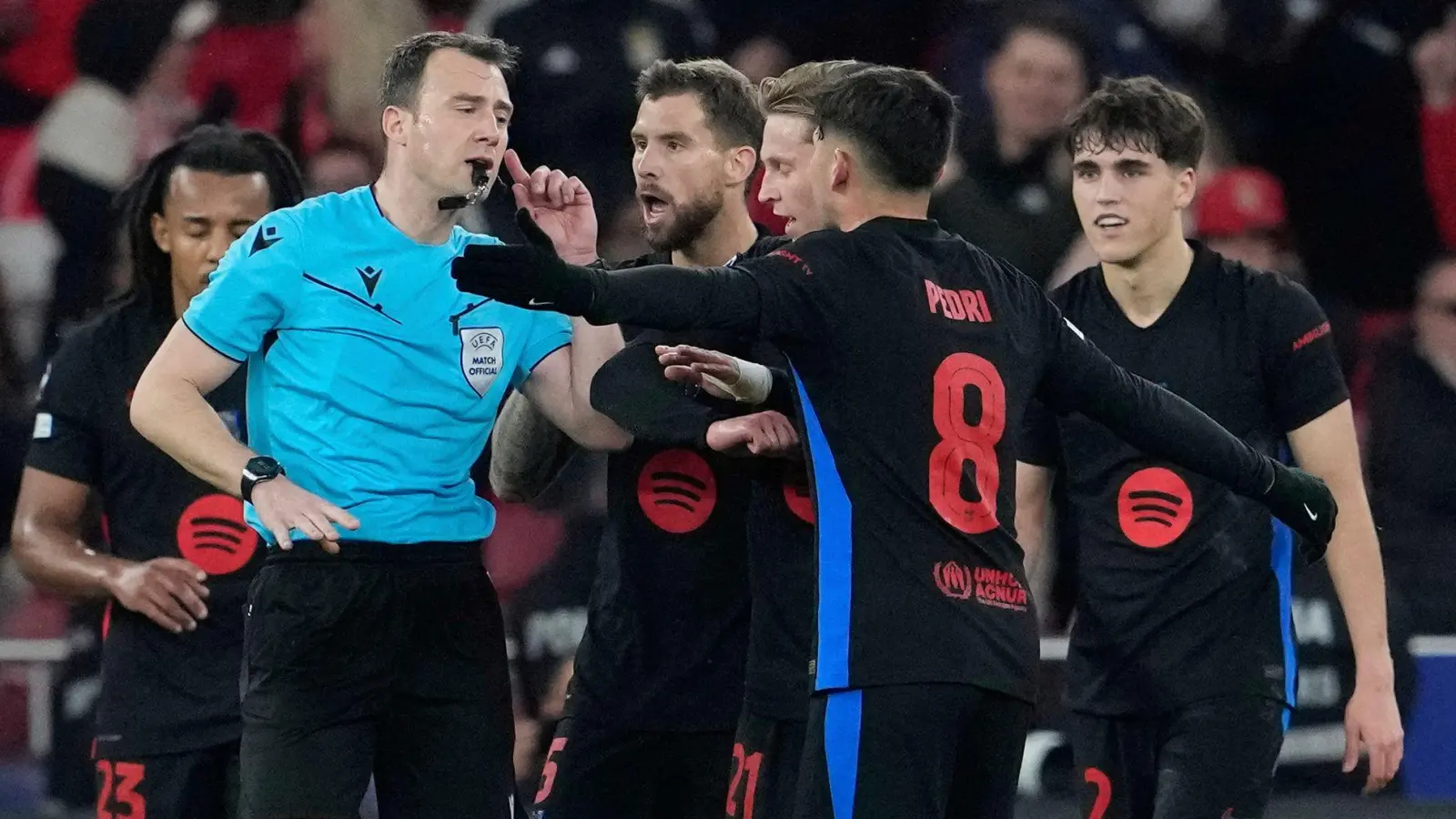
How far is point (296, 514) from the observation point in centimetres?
336

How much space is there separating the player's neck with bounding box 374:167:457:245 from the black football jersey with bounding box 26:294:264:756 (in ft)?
3.17

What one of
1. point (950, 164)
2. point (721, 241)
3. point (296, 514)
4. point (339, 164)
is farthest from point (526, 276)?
point (950, 164)

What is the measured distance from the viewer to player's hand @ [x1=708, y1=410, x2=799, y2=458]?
358cm

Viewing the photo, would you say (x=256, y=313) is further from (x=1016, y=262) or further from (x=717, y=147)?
(x=1016, y=262)

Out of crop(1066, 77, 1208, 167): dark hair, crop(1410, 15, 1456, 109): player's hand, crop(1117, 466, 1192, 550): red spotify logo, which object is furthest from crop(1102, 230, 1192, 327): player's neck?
crop(1410, 15, 1456, 109): player's hand

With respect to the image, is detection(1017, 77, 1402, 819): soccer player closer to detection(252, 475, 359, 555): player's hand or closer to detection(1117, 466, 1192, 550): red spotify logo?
detection(1117, 466, 1192, 550): red spotify logo

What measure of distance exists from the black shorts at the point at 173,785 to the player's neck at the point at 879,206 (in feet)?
6.79

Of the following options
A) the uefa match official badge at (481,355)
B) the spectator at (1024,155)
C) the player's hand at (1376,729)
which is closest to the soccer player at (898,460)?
the uefa match official badge at (481,355)

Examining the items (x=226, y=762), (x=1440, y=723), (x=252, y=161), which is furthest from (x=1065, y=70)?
(x=226, y=762)

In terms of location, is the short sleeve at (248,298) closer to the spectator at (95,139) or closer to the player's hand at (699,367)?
the player's hand at (699,367)

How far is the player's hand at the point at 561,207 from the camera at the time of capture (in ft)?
13.0

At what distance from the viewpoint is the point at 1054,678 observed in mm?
7008

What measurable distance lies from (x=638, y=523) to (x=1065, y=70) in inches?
144

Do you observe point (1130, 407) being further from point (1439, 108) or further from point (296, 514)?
point (1439, 108)
